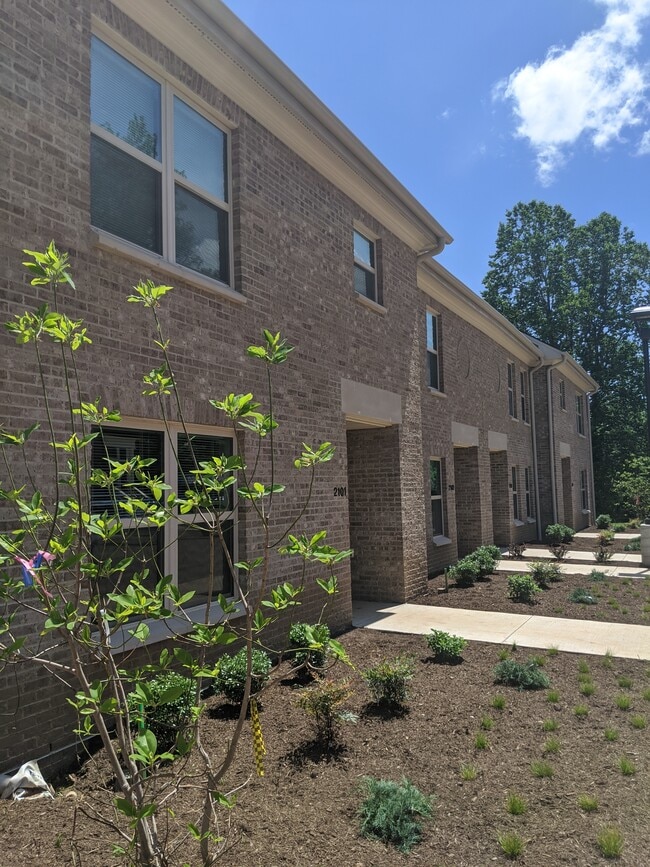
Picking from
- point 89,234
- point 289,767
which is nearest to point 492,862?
point 289,767

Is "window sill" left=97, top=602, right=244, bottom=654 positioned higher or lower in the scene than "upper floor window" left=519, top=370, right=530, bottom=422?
lower

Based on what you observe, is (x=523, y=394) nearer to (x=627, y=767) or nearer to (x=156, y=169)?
(x=156, y=169)

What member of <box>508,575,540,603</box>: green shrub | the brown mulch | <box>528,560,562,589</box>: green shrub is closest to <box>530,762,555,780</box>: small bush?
the brown mulch

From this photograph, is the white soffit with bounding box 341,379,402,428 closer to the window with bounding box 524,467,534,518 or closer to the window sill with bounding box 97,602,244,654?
the window sill with bounding box 97,602,244,654

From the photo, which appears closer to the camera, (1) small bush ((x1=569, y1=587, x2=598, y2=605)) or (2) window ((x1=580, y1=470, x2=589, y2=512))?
(1) small bush ((x1=569, y1=587, x2=598, y2=605))

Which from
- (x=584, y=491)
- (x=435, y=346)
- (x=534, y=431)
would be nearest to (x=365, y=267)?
(x=435, y=346)

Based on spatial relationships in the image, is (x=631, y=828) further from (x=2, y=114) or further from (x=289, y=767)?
(x=2, y=114)

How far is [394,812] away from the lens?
11.0 ft

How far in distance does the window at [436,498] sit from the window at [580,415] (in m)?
16.6

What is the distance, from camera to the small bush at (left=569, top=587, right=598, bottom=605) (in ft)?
30.9

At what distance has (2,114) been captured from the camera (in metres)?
4.15

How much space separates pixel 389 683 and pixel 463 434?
30.8ft

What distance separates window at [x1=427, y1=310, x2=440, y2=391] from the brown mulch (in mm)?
7978

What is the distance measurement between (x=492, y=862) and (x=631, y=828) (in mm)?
851
